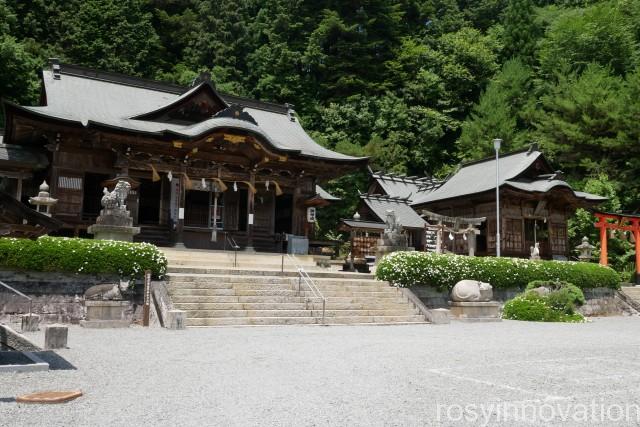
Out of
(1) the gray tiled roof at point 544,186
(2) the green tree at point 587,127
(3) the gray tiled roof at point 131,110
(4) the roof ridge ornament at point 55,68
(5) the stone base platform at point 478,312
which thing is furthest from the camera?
(2) the green tree at point 587,127

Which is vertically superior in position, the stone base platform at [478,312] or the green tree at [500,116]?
the green tree at [500,116]

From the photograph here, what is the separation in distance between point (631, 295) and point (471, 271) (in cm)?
1045

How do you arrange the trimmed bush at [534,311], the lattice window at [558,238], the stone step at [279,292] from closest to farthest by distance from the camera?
the stone step at [279,292], the trimmed bush at [534,311], the lattice window at [558,238]

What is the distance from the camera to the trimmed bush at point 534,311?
1630 centimetres

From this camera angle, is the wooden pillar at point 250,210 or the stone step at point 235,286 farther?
the wooden pillar at point 250,210

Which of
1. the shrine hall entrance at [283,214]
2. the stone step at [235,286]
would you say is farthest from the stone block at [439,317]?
the shrine hall entrance at [283,214]

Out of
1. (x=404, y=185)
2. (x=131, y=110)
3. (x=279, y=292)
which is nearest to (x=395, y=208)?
(x=404, y=185)

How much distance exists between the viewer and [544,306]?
16578mm

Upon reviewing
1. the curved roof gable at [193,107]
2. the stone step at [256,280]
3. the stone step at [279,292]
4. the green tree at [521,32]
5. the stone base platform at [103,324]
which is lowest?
the stone base platform at [103,324]

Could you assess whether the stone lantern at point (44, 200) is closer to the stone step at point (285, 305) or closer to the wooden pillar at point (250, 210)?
the stone step at point (285, 305)

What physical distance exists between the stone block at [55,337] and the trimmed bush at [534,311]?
509 inches

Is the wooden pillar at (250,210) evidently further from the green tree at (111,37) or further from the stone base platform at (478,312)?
the green tree at (111,37)

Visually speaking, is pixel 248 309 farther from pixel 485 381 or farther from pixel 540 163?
pixel 540 163

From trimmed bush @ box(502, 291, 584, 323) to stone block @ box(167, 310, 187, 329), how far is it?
10184 mm
